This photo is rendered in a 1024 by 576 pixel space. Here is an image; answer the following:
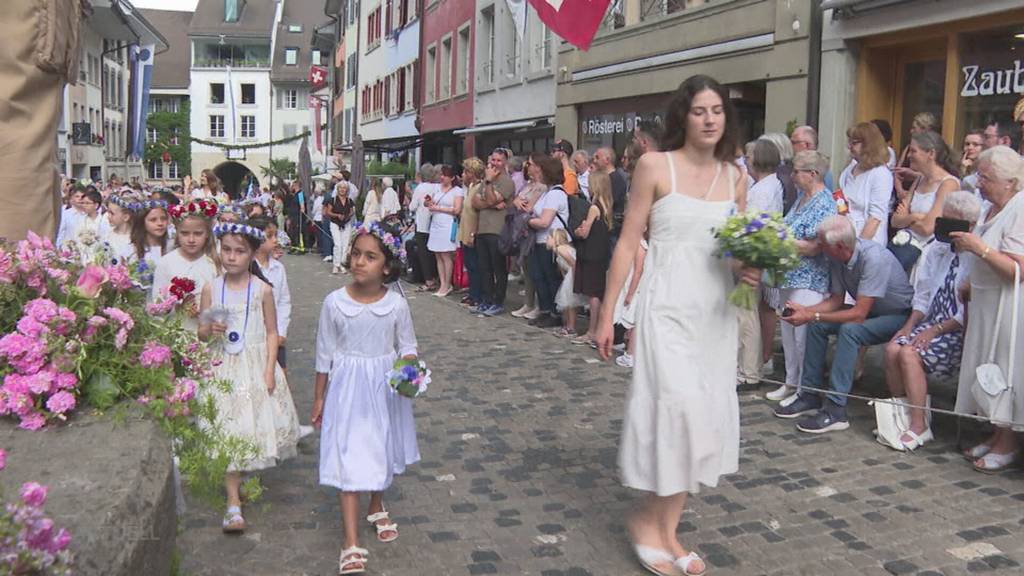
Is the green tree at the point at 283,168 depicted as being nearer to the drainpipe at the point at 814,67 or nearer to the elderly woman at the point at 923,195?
the drainpipe at the point at 814,67

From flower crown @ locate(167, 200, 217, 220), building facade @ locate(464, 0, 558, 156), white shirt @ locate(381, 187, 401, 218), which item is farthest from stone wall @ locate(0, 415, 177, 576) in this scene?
building facade @ locate(464, 0, 558, 156)

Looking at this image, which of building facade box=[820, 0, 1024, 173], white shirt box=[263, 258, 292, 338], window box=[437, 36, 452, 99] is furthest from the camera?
window box=[437, 36, 452, 99]

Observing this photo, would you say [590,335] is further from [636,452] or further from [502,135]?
[502,135]

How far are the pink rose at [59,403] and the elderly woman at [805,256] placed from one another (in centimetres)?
552

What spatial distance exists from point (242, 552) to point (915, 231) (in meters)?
5.72

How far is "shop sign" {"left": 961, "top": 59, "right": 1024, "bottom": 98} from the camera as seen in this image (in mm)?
10492

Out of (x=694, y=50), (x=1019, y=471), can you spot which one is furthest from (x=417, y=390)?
(x=694, y=50)

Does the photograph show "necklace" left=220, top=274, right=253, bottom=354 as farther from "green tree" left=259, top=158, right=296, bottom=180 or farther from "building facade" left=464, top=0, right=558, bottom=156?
"green tree" left=259, top=158, right=296, bottom=180

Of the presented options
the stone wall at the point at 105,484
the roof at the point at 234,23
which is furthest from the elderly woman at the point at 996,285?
the roof at the point at 234,23

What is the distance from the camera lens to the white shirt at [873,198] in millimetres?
8039

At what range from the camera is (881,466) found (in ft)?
19.8

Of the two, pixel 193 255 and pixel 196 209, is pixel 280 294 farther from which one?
pixel 196 209

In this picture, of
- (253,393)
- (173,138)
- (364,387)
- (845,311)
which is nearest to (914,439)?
(845,311)

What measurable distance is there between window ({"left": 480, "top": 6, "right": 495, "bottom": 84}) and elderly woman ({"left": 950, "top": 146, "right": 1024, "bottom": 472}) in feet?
71.3
